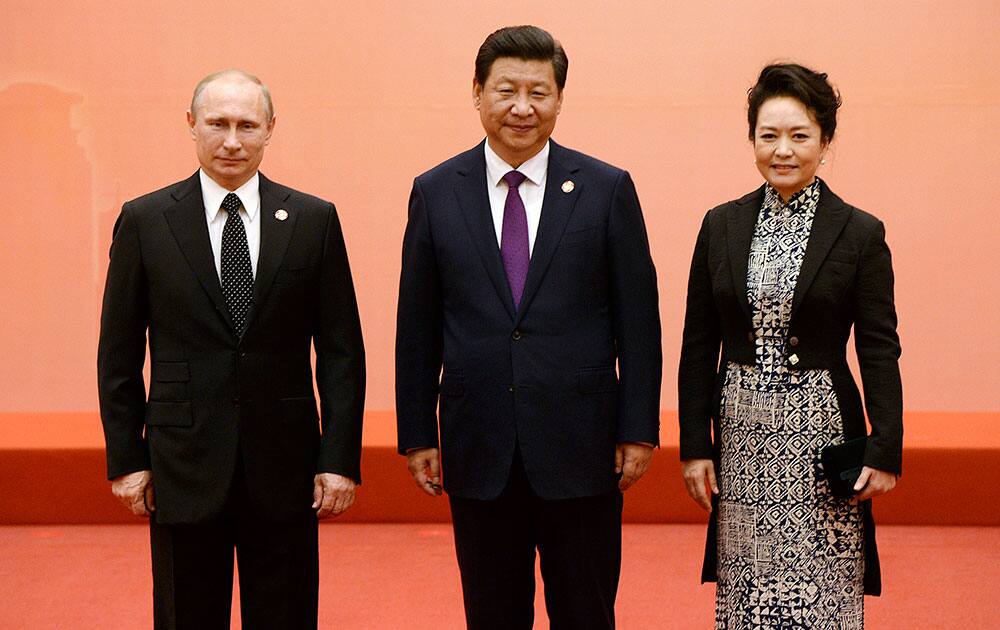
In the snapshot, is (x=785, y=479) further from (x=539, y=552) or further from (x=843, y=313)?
(x=539, y=552)

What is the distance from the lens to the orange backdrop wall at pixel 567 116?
4.66m

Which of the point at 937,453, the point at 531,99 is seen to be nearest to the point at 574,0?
the point at 937,453

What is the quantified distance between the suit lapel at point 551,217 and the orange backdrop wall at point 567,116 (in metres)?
2.28

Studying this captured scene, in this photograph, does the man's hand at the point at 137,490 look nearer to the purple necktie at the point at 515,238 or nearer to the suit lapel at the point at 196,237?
the suit lapel at the point at 196,237

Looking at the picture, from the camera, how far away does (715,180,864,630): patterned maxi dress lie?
92.6 inches

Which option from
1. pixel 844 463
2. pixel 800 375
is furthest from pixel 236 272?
pixel 844 463

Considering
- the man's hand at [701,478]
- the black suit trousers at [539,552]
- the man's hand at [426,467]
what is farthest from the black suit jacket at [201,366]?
the man's hand at [701,478]

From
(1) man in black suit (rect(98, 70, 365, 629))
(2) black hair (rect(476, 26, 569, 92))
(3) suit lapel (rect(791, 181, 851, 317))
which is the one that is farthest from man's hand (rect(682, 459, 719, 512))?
(2) black hair (rect(476, 26, 569, 92))

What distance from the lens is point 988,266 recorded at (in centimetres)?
469

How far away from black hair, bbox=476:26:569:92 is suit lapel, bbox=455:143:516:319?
0.17 meters

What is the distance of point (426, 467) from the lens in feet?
8.07

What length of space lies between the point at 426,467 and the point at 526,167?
62 cm

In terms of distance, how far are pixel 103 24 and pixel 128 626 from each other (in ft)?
7.73

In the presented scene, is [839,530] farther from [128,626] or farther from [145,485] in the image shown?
[128,626]
